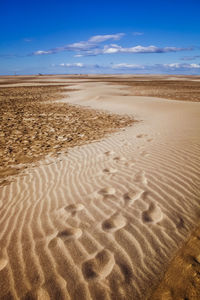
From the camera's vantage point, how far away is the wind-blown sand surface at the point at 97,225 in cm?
175

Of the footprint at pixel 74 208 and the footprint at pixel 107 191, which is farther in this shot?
the footprint at pixel 107 191

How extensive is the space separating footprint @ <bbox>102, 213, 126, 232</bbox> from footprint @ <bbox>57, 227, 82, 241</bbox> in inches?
12.8

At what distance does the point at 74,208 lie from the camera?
2.87 metres

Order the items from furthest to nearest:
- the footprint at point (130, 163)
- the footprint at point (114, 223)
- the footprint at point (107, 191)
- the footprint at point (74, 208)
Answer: the footprint at point (130, 163) → the footprint at point (107, 191) → the footprint at point (74, 208) → the footprint at point (114, 223)

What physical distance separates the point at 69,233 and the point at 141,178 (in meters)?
1.78

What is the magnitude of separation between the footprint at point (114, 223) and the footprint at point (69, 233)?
33 centimetres

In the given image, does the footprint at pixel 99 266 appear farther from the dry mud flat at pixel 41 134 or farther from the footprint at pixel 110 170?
the dry mud flat at pixel 41 134

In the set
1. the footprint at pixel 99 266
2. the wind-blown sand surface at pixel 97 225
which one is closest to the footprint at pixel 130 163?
the wind-blown sand surface at pixel 97 225

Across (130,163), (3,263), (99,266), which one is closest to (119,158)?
(130,163)

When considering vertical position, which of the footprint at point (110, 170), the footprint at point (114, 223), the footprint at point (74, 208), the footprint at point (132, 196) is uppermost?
the footprint at point (132, 196)

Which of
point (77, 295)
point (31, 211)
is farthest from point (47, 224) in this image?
point (77, 295)

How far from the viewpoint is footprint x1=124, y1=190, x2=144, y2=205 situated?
2.93 meters

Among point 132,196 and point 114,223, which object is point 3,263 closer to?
point 114,223

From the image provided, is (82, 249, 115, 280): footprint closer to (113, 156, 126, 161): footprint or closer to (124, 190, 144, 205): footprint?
(124, 190, 144, 205): footprint
